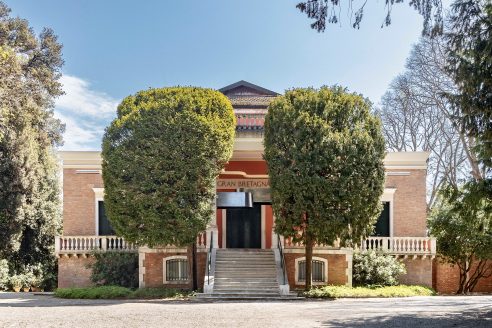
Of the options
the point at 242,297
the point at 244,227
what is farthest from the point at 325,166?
the point at 244,227

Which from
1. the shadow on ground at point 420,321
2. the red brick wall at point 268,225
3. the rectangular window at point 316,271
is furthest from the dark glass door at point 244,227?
the shadow on ground at point 420,321

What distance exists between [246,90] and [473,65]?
72.6 ft

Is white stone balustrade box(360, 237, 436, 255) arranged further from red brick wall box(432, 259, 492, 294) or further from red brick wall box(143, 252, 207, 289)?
red brick wall box(143, 252, 207, 289)

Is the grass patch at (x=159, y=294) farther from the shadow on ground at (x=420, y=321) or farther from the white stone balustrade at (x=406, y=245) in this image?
the white stone balustrade at (x=406, y=245)

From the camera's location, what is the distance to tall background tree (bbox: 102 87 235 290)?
1773 cm

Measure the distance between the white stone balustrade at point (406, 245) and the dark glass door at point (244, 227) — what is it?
16.9ft

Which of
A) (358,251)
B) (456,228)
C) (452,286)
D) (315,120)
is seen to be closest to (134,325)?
(315,120)

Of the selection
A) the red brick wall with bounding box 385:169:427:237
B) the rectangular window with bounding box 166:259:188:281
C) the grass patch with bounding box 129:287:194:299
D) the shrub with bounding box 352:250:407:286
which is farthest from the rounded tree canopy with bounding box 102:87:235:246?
the red brick wall with bounding box 385:169:427:237

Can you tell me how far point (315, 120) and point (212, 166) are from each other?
4.02 metres

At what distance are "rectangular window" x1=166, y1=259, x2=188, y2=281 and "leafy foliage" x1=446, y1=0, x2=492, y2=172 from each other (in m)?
13.2

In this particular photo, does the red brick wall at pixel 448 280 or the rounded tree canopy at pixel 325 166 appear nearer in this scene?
the rounded tree canopy at pixel 325 166

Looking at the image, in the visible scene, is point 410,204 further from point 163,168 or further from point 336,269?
point 163,168

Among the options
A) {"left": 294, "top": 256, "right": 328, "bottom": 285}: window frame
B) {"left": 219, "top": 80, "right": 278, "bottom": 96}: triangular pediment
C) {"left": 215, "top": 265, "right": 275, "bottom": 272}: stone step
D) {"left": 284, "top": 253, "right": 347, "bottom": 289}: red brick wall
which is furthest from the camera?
{"left": 219, "top": 80, "right": 278, "bottom": 96}: triangular pediment

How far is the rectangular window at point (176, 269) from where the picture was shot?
21.1 meters
